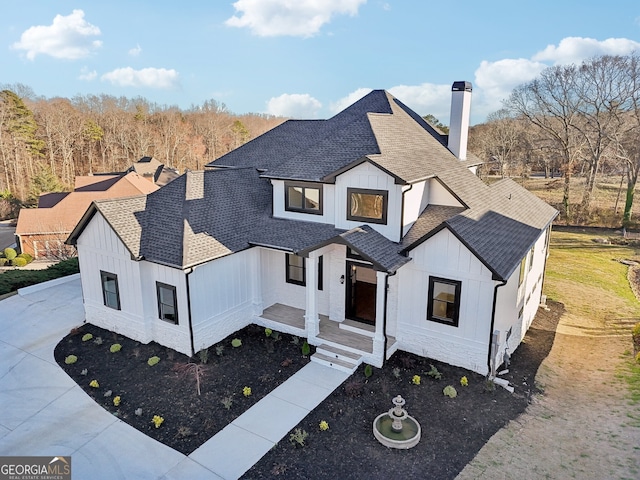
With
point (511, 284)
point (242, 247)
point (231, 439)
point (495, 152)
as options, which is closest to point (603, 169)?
point (495, 152)

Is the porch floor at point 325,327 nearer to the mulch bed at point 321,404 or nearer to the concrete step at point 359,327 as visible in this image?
the concrete step at point 359,327

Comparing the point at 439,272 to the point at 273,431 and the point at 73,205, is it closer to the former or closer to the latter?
the point at 273,431

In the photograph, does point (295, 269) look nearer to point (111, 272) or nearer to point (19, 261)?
point (111, 272)

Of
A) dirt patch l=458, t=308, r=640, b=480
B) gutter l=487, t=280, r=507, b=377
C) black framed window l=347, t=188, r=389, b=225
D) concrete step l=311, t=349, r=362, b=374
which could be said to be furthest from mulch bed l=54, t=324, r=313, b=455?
dirt patch l=458, t=308, r=640, b=480

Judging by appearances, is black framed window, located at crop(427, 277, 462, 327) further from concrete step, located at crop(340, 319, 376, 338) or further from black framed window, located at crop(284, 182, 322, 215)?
black framed window, located at crop(284, 182, 322, 215)

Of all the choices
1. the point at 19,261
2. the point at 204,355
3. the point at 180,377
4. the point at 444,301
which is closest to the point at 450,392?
the point at 444,301

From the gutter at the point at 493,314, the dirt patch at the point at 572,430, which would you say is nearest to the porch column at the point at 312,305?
the gutter at the point at 493,314

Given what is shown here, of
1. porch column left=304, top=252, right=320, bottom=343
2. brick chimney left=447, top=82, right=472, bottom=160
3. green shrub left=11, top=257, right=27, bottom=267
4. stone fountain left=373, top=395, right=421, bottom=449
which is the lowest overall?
green shrub left=11, top=257, right=27, bottom=267
